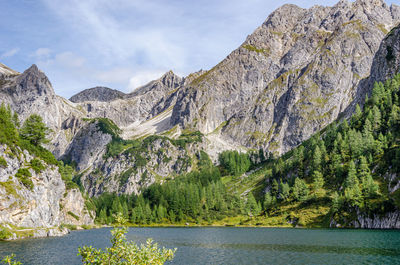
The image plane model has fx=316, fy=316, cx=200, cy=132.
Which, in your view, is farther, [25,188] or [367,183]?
[367,183]

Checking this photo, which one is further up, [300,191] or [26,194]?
[26,194]

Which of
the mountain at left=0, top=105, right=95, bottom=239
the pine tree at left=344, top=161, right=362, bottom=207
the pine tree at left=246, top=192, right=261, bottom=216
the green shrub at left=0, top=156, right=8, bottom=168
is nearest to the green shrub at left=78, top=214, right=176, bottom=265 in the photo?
the mountain at left=0, top=105, right=95, bottom=239

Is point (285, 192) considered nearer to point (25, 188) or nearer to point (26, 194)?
point (26, 194)

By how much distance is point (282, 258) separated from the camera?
6619 cm

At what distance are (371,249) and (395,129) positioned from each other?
125 m

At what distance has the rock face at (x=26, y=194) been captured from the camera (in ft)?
366

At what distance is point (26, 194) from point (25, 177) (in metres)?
7.61

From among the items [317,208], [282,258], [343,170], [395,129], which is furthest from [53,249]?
[395,129]

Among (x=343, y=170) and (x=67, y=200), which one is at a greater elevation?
(x=343, y=170)

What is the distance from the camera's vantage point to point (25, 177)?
127 meters

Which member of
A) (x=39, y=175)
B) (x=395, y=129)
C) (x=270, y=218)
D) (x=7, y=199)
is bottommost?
(x=270, y=218)

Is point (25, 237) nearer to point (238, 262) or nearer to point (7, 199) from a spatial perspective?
point (7, 199)

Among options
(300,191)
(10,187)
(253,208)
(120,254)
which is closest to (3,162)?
(10,187)

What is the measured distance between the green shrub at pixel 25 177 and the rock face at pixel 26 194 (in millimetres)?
641
